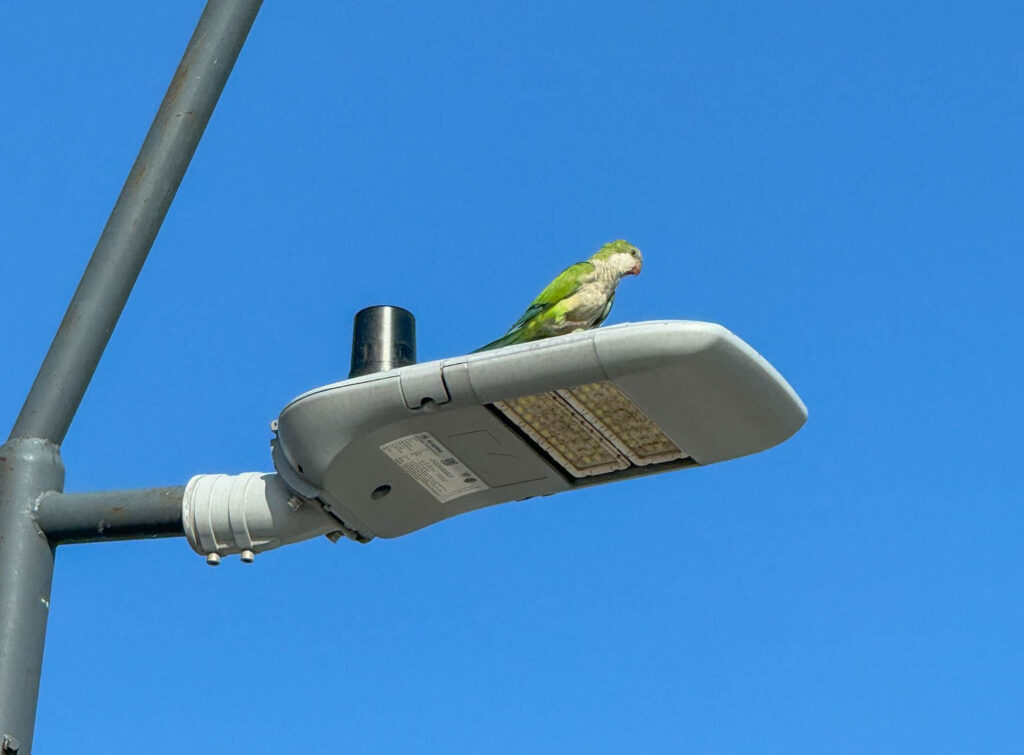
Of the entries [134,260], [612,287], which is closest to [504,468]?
[134,260]

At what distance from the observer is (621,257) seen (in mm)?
5020

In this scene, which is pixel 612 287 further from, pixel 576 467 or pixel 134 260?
pixel 134 260

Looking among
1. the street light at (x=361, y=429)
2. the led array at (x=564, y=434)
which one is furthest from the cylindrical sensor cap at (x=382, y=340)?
the led array at (x=564, y=434)

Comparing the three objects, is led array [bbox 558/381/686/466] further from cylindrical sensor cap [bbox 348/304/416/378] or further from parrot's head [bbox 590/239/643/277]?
parrot's head [bbox 590/239/643/277]

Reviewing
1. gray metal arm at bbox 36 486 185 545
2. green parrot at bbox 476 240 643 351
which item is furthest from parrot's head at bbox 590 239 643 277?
gray metal arm at bbox 36 486 185 545

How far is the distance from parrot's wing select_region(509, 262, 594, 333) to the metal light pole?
1.37 m

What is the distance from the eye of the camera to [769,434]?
3.21 metres

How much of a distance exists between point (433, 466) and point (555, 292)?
132 cm

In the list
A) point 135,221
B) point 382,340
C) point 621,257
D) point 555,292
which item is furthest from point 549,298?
point 135,221

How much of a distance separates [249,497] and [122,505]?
0.97 feet

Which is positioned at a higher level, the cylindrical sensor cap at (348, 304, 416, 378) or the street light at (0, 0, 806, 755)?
the cylindrical sensor cap at (348, 304, 416, 378)

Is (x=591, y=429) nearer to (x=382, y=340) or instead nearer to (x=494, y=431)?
(x=494, y=431)

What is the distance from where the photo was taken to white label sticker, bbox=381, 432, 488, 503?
3338 millimetres

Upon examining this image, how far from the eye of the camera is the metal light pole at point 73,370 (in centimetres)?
305
